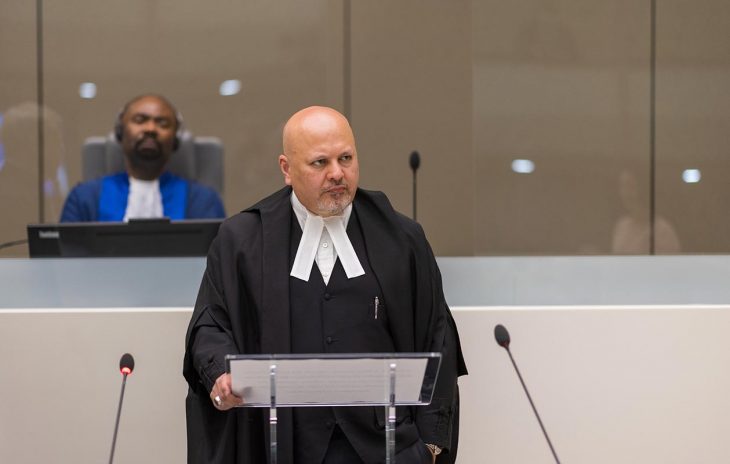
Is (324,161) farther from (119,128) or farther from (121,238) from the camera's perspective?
(119,128)

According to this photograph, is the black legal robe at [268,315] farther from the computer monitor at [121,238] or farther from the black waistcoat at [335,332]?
the computer monitor at [121,238]

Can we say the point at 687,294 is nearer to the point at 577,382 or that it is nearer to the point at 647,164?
the point at 577,382

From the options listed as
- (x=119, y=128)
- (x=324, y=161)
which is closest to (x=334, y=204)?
(x=324, y=161)

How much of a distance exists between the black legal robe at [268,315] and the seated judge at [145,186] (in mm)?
3055

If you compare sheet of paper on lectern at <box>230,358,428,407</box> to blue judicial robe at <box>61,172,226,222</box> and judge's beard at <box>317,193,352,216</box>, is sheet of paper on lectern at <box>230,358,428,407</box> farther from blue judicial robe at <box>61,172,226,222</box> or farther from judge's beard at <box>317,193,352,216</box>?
blue judicial robe at <box>61,172,226,222</box>

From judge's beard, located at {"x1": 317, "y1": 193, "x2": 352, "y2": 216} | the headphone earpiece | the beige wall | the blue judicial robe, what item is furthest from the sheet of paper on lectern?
the beige wall

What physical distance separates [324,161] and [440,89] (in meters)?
4.68

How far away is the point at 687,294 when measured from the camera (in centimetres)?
377

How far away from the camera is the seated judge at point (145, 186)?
5.79m

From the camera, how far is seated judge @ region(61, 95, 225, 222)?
19.0ft

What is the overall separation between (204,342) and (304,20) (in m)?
5.02

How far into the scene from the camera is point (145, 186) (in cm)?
590

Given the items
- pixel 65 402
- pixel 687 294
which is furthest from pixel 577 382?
pixel 65 402

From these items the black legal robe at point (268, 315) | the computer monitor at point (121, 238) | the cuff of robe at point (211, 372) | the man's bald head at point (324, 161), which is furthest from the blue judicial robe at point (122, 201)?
the cuff of robe at point (211, 372)
